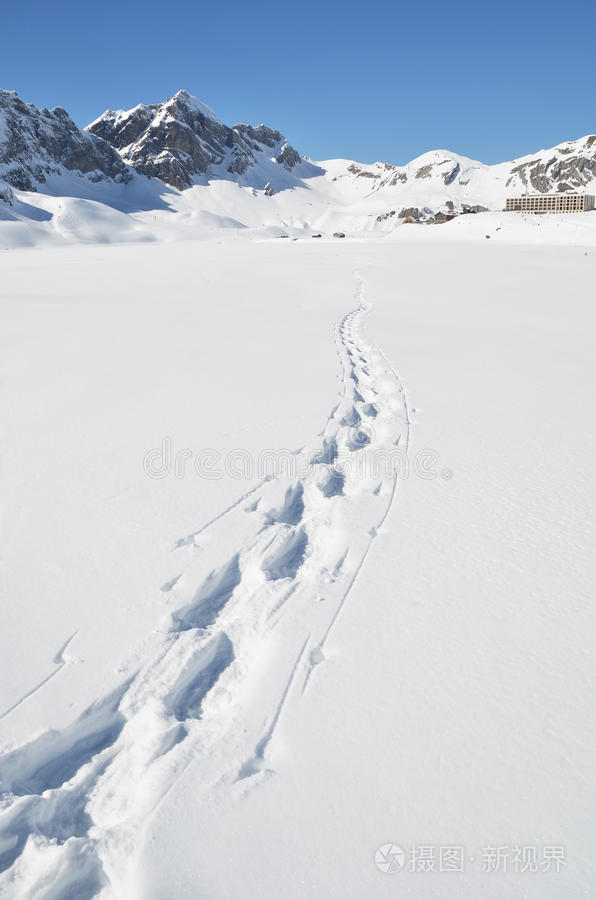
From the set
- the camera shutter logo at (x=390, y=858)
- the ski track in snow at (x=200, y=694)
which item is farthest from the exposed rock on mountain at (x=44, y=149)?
the camera shutter logo at (x=390, y=858)

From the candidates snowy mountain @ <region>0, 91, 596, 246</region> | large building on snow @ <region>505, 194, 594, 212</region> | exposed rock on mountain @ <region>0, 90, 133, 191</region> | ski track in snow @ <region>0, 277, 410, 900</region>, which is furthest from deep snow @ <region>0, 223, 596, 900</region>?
exposed rock on mountain @ <region>0, 90, 133, 191</region>

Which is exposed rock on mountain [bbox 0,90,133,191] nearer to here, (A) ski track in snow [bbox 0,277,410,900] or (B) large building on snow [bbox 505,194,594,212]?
(B) large building on snow [bbox 505,194,594,212]

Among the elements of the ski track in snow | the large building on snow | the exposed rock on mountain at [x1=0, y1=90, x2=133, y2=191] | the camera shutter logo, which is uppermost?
the exposed rock on mountain at [x1=0, y1=90, x2=133, y2=191]

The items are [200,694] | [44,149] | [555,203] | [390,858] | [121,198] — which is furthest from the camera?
[121,198]

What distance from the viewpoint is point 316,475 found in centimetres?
446

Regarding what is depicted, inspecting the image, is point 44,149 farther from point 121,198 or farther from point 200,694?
point 200,694

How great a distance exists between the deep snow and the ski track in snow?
11 mm

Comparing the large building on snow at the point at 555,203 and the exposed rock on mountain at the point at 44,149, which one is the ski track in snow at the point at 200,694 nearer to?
the large building on snow at the point at 555,203

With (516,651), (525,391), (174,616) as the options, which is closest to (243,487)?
(174,616)

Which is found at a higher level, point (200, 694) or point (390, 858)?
point (200, 694)

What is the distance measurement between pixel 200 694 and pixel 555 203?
137082 millimetres

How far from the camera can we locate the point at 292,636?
9.09ft

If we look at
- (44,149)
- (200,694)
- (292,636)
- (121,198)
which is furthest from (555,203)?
(200,694)

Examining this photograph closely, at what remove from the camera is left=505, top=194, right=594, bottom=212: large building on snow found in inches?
4321
